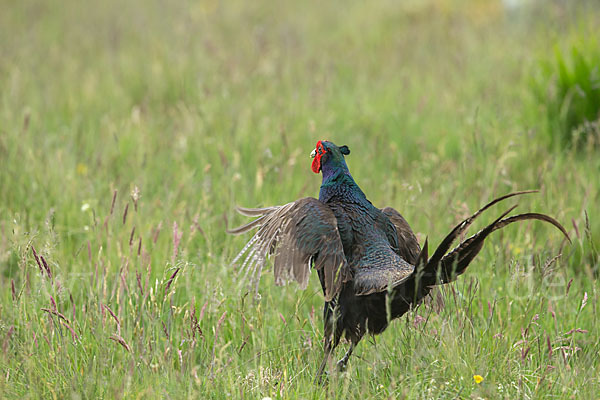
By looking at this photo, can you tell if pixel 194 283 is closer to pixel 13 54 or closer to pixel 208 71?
pixel 208 71

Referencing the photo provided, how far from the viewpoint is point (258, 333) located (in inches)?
110

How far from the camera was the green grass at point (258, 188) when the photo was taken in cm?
249

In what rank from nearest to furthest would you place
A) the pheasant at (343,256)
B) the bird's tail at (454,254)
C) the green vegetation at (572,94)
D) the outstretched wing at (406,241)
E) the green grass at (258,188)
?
the bird's tail at (454,254), the green grass at (258,188), the pheasant at (343,256), the outstretched wing at (406,241), the green vegetation at (572,94)

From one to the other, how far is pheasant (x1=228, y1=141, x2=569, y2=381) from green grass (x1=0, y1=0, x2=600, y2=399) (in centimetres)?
13

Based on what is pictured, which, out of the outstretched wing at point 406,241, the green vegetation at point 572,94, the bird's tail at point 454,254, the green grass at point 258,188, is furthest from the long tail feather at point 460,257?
the green vegetation at point 572,94

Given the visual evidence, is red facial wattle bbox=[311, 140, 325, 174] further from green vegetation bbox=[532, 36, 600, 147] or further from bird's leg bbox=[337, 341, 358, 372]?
green vegetation bbox=[532, 36, 600, 147]

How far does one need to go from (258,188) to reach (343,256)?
1525 mm

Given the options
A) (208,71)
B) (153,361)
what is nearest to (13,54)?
(208,71)

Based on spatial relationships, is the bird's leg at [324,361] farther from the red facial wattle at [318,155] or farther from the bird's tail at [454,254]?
the red facial wattle at [318,155]

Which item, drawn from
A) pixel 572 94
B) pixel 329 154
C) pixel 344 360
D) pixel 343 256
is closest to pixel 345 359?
pixel 344 360

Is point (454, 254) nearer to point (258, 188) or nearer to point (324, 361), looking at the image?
point (324, 361)

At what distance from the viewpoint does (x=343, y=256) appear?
274cm

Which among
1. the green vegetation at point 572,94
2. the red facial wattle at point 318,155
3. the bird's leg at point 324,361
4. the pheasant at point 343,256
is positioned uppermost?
the green vegetation at point 572,94

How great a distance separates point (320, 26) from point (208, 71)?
3.31 m
